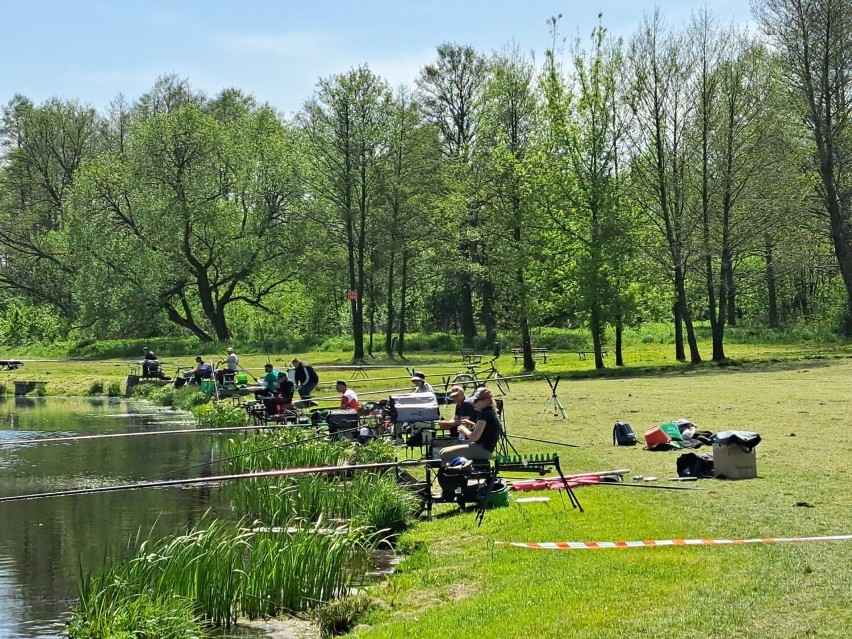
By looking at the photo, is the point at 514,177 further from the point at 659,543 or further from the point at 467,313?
the point at 659,543

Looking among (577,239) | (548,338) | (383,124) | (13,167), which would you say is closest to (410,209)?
(383,124)

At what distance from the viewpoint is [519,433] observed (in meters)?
20.6

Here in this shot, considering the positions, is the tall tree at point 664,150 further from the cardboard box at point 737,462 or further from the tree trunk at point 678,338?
the cardboard box at point 737,462

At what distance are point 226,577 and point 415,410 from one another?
7747 mm

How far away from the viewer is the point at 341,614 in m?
9.44

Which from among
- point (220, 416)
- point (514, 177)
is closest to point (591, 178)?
point (514, 177)

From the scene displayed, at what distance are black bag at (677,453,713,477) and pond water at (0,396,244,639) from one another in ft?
21.2

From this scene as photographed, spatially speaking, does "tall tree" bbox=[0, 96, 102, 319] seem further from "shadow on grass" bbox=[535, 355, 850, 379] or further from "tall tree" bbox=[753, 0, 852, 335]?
"tall tree" bbox=[753, 0, 852, 335]

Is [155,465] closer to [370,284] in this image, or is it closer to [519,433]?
[519,433]

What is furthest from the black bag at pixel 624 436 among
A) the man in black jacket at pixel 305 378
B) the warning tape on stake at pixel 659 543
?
the man in black jacket at pixel 305 378

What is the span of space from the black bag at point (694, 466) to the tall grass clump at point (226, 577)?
16.9 ft

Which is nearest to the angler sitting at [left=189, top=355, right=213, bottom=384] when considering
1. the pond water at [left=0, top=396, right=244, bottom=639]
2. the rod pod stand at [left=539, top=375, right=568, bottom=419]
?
the pond water at [left=0, top=396, right=244, bottom=639]

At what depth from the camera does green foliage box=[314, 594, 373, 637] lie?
9.32 m

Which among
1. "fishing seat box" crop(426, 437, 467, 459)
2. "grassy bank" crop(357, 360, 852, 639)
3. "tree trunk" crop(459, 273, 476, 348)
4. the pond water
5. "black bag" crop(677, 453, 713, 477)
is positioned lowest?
the pond water
